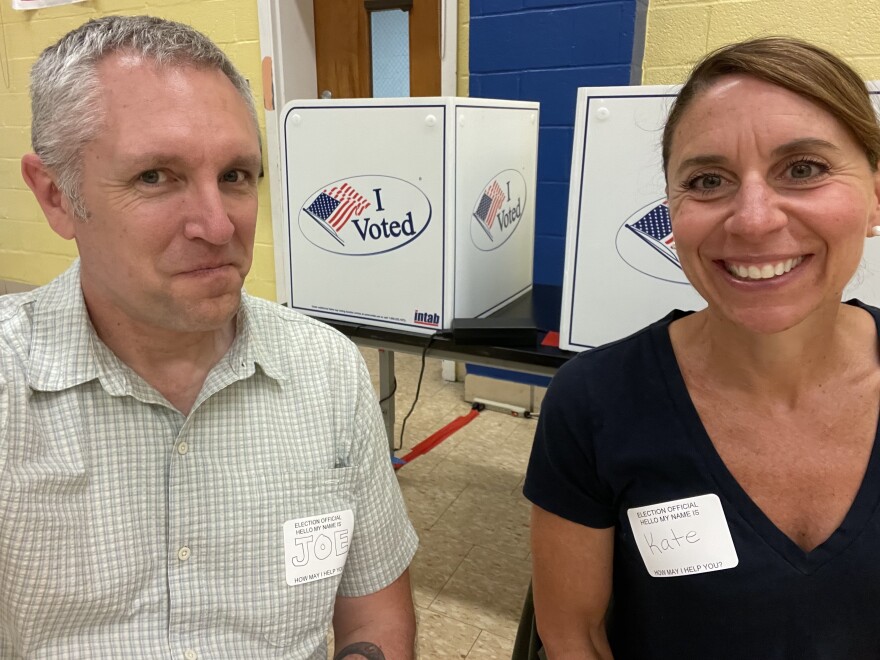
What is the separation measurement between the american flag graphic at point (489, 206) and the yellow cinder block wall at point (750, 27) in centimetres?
77

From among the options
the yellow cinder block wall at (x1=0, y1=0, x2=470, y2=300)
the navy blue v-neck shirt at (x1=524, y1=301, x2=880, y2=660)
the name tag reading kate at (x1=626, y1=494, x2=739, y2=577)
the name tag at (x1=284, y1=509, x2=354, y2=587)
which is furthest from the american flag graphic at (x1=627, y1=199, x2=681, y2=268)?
the yellow cinder block wall at (x1=0, y1=0, x2=470, y2=300)

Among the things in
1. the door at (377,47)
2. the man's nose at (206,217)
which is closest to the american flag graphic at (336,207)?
the man's nose at (206,217)

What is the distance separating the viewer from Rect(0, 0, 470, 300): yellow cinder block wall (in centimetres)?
292

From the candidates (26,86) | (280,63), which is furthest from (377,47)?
(26,86)

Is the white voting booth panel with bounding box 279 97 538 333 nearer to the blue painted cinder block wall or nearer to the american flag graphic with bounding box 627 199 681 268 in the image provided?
the american flag graphic with bounding box 627 199 681 268

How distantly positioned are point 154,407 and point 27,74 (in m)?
2.75

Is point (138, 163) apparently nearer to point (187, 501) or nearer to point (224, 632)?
point (187, 501)

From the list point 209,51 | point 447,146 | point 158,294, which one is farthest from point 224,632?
point 447,146

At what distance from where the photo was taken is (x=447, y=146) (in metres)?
1.32

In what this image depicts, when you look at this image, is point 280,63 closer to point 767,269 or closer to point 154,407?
point 154,407

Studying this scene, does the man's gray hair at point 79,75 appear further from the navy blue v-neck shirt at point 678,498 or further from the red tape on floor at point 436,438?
the red tape on floor at point 436,438

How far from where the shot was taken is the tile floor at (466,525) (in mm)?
→ 1648

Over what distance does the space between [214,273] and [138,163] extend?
148mm

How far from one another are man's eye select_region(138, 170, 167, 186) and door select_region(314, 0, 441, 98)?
2149 millimetres
